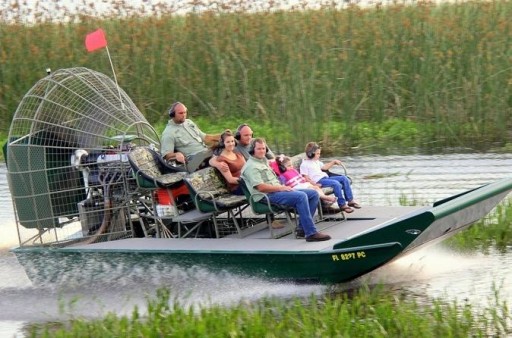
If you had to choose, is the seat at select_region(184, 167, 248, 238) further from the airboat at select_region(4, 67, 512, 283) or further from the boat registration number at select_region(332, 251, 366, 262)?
the boat registration number at select_region(332, 251, 366, 262)

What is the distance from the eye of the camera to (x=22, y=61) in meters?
22.4

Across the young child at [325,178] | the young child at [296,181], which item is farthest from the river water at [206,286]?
the young child at [296,181]

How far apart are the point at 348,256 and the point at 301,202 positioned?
815mm

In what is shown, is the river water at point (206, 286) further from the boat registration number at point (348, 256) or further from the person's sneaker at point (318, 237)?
the person's sneaker at point (318, 237)

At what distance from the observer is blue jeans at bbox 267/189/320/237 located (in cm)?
1220

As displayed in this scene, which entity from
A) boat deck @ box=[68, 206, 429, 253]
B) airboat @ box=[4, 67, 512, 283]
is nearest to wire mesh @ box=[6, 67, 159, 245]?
airboat @ box=[4, 67, 512, 283]

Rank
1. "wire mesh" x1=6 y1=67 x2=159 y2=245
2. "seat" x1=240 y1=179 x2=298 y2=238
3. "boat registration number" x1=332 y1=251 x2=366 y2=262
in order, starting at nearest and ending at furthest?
"boat registration number" x1=332 y1=251 x2=366 y2=262 → "seat" x1=240 y1=179 x2=298 y2=238 → "wire mesh" x1=6 y1=67 x2=159 y2=245

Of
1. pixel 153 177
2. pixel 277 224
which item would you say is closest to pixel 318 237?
pixel 277 224

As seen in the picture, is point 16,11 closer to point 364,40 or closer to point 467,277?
point 364,40

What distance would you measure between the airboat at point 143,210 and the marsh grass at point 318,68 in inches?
267

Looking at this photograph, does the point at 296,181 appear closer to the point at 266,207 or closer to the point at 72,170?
the point at 266,207

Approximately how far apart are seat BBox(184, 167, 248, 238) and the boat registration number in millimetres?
1375

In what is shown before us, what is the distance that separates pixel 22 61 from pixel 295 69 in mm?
5083

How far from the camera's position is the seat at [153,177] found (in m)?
13.1
